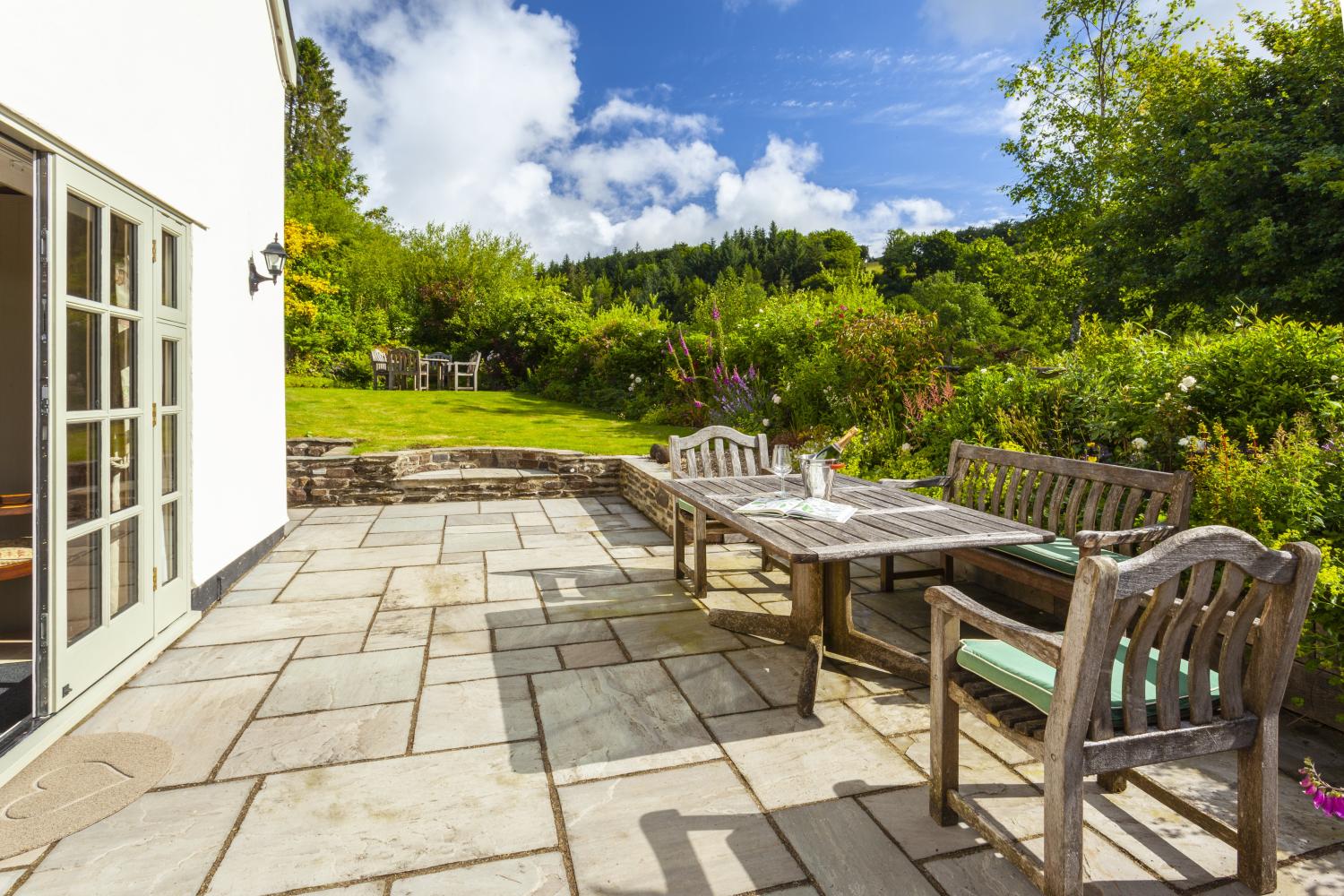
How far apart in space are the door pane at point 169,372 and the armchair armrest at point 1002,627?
136 inches

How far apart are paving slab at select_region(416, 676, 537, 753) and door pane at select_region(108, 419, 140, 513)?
151cm

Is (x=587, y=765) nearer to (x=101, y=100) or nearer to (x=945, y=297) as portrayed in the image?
(x=101, y=100)

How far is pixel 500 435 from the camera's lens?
882 cm

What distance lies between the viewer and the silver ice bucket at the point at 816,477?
3.04 m

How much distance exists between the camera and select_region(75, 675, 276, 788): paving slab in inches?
86.0

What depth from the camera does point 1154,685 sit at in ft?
5.24

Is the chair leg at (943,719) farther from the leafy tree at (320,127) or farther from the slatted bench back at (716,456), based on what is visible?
the leafy tree at (320,127)

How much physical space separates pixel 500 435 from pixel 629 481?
2.78 m

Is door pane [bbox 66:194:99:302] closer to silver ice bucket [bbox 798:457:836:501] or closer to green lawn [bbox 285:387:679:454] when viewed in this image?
silver ice bucket [bbox 798:457:836:501]

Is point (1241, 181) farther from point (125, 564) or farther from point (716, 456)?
point (125, 564)

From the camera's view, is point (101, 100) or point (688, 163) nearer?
point (101, 100)

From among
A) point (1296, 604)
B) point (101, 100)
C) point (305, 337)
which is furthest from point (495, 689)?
point (305, 337)

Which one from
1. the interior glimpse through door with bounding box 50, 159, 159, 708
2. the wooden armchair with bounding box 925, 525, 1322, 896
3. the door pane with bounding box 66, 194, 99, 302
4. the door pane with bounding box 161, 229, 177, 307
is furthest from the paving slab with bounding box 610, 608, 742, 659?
the door pane with bounding box 161, 229, 177, 307

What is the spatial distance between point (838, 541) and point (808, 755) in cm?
69
